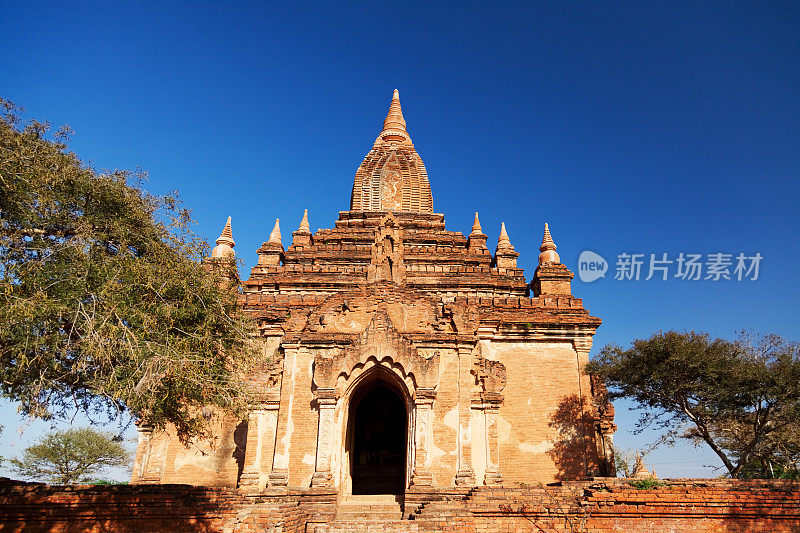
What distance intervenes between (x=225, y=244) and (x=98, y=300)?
15520mm

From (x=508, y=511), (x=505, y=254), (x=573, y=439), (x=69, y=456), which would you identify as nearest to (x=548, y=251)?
(x=505, y=254)

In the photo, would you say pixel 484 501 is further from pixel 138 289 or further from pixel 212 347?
pixel 138 289

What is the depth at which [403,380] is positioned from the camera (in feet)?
51.4

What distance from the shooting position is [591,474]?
1797 centimetres

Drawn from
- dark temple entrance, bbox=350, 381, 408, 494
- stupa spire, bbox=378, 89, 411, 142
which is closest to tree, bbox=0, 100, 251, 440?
dark temple entrance, bbox=350, 381, 408, 494

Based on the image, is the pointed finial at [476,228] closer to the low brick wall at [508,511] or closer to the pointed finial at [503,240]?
the pointed finial at [503,240]

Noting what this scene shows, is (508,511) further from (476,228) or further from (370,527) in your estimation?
(476,228)

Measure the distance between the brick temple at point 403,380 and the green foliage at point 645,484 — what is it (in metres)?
3.77

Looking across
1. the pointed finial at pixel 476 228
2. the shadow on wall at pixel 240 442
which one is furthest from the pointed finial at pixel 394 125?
the shadow on wall at pixel 240 442

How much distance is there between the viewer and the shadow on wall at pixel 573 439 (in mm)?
18266

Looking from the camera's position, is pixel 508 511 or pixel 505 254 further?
pixel 505 254

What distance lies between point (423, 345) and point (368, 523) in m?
5.21

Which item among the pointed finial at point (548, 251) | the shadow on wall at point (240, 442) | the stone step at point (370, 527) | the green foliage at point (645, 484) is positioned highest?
the pointed finial at point (548, 251)

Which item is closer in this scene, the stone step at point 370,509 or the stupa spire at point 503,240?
the stone step at point 370,509
